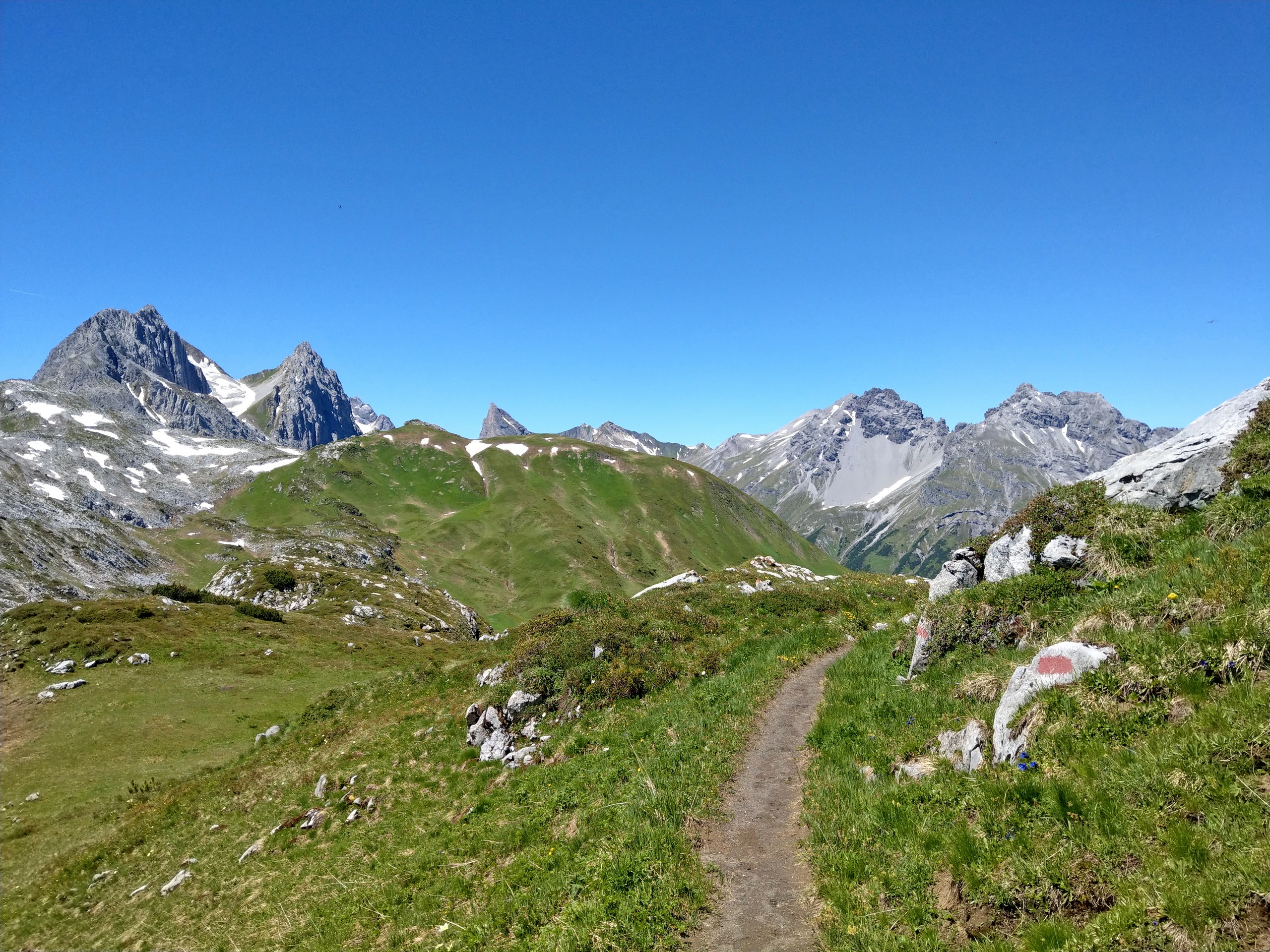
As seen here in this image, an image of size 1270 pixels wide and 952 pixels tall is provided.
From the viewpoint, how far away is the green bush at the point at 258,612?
64562 millimetres

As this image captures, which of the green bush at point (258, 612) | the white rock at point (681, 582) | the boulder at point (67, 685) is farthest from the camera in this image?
the green bush at point (258, 612)

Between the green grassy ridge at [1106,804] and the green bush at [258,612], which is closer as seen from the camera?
the green grassy ridge at [1106,804]

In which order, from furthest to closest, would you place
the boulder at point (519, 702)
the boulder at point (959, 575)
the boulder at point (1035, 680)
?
the boulder at point (519, 702) < the boulder at point (959, 575) < the boulder at point (1035, 680)

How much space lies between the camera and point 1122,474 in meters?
18.7

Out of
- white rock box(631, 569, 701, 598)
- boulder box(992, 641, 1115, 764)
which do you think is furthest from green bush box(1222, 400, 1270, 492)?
white rock box(631, 569, 701, 598)

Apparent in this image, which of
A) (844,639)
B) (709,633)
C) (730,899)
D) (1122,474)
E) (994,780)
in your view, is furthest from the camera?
(709,633)

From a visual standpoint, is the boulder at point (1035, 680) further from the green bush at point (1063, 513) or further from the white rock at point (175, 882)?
the white rock at point (175, 882)

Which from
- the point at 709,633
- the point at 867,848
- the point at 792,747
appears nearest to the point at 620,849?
the point at 867,848

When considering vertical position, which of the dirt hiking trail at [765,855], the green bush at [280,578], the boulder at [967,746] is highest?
the green bush at [280,578]

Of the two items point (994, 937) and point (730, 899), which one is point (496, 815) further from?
point (994, 937)

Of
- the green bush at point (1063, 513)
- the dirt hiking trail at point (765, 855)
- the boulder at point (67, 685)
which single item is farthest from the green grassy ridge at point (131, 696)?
the green bush at point (1063, 513)

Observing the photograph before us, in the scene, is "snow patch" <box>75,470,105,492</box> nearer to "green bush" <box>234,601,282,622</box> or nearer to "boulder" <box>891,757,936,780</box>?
"green bush" <box>234,601,282,622</box>

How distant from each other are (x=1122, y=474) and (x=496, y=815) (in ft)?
77.0

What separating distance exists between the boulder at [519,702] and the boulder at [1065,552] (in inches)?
773
